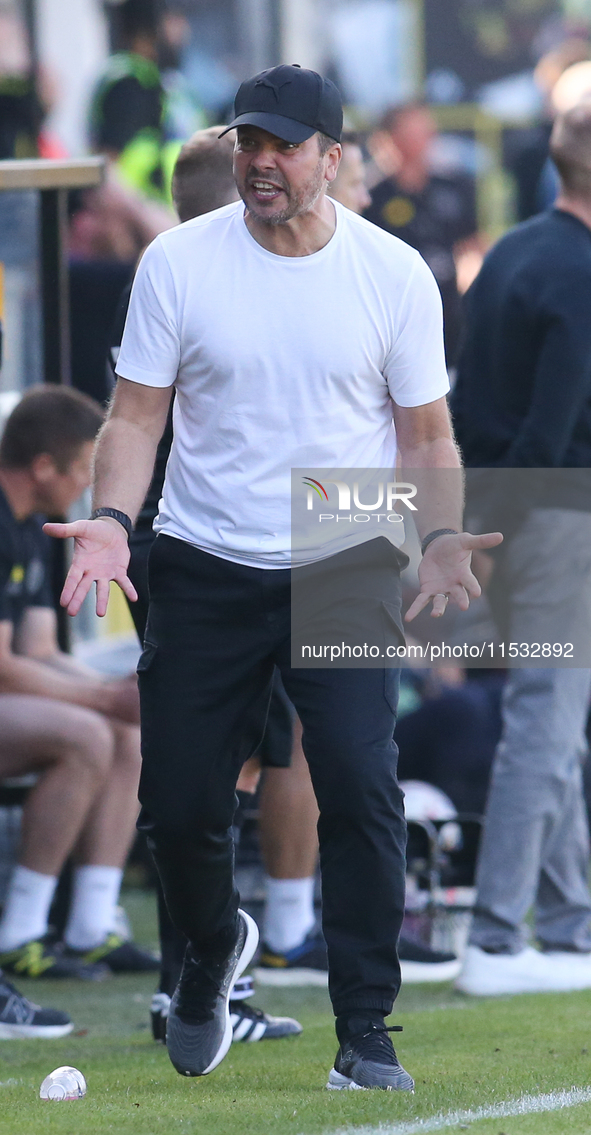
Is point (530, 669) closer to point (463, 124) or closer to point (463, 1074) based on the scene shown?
point (463, 1074)

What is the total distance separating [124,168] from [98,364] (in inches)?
102

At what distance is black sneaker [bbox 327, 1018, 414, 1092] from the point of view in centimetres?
336

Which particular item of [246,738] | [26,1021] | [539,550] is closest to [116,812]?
[26,1021]

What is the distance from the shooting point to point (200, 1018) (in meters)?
3.61

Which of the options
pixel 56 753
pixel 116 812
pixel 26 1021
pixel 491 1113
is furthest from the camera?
pixel 116 812

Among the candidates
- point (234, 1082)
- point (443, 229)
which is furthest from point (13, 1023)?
Result: point (443, 229)

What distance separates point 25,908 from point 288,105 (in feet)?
9.88

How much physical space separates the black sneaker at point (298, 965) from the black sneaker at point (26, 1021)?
81cm

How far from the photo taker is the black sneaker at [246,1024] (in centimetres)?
432

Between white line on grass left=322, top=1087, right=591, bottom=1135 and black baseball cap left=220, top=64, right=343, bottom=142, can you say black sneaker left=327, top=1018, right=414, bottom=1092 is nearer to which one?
white line on grass left=322, top=1087, right=591, bottom=1135

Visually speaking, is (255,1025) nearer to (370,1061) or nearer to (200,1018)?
(200,1018)

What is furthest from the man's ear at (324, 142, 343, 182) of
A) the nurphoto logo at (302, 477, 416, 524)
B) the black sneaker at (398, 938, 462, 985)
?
the black sneaker at (398, 938, 462, 985)

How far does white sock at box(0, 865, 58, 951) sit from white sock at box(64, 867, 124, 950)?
206 millimetres

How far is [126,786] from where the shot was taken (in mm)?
5887
